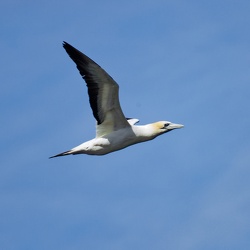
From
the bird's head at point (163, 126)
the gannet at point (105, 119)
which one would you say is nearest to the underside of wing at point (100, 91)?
the gannet at point (105, 119)

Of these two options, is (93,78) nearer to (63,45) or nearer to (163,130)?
(63,45)

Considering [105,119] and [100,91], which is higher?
[100,91]

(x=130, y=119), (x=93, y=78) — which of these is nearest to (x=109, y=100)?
(x=93, y=78)

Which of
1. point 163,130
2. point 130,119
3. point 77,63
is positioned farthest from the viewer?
point 130,119

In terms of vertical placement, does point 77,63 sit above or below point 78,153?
above

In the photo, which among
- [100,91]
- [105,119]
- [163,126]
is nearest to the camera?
[100,91]

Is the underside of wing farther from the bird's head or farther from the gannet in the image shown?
the bird's head

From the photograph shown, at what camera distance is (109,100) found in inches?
1171

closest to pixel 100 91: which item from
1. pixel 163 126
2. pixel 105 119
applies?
pixel 105 119

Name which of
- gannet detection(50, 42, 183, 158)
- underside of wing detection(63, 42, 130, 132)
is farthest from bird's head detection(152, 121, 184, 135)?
underside of wing detection(63, 42, 130, 132)

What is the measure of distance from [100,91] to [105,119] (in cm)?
113

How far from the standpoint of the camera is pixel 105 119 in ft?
99.5

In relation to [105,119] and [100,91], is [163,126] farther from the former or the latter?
[100,91]

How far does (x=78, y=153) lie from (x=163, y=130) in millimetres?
2776
